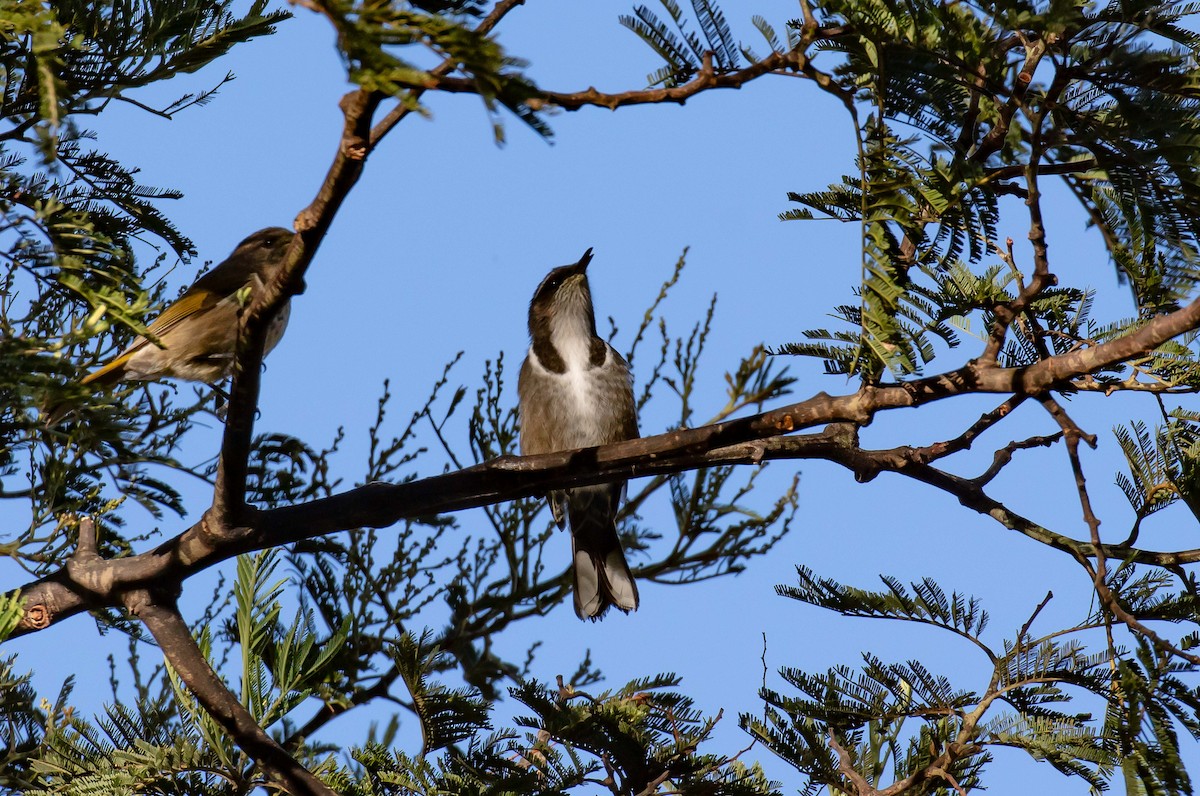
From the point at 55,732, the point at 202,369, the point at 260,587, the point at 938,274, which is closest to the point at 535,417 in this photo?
the point at 202,369

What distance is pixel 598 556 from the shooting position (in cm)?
557

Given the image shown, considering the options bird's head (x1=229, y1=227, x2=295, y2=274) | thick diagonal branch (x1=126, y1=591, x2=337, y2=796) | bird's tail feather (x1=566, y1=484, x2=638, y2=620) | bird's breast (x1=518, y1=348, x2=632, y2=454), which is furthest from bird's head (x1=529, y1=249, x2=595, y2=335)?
thick diagonal branch (x1=126, y1=591, x2=337, y2=796)

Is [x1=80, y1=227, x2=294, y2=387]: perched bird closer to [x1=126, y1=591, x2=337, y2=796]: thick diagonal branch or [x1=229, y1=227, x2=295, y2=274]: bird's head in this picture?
[x1=229, y1=227, x2=295, y2=274]: bird's head

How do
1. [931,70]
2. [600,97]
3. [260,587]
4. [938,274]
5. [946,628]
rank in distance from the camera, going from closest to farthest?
[600,97]
[931,70]
[938,274]
[946,628]
[260,587]

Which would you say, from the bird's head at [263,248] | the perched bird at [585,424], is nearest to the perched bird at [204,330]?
the bird's head at [263,248]

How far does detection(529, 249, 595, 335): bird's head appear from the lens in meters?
5.96

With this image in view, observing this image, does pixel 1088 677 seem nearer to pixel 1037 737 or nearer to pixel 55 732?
pixel 1037 737

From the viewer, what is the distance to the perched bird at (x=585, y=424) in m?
5.49

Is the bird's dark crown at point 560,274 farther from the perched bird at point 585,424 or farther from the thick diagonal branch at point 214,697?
the thick diagonal branch at point 214,697

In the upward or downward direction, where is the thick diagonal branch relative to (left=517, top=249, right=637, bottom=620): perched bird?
downward

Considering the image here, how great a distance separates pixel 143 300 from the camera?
7.47 ft

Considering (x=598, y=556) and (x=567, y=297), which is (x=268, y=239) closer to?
(x=567, y=297)

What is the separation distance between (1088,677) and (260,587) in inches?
90.0

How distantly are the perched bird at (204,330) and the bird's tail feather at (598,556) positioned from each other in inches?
67.3
